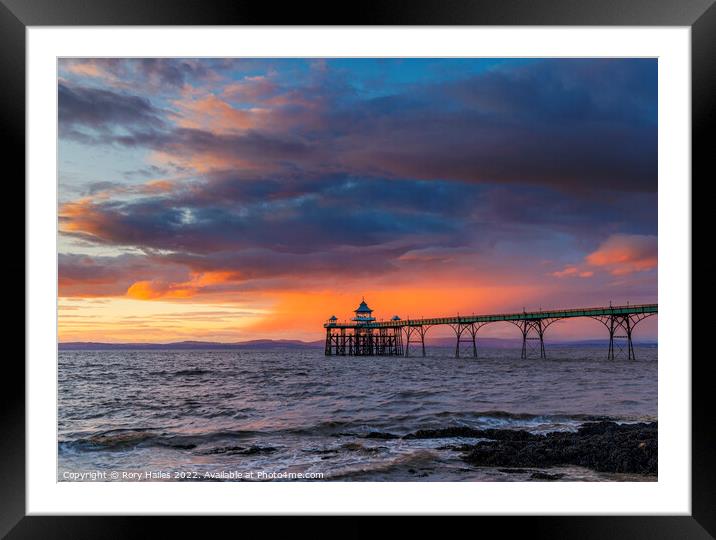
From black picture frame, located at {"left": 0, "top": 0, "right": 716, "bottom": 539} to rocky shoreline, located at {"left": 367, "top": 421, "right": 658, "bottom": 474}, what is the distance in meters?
1.55

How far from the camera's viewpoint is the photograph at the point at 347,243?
6.79 meters

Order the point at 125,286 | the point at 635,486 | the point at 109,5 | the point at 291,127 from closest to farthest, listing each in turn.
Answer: the point at 109,5, the point at 635,486, the point at 291,127, the point at 125,286

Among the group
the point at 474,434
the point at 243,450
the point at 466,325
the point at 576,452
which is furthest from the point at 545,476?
the point at 466,325

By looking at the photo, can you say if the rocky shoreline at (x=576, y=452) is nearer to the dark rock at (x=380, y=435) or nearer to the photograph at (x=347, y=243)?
the photograph at (x=347, y=243)

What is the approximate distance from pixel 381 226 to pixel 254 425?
9.14m

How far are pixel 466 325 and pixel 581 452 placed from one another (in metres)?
19.9

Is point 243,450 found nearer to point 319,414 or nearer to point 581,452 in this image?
point 319,414

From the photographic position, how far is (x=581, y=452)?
530cm

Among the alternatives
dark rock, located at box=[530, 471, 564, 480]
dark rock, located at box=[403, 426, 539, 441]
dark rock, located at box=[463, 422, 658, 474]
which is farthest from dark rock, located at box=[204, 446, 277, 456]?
dark rock, located at box=[530, 471, 564, 480]

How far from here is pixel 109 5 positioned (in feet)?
10.6

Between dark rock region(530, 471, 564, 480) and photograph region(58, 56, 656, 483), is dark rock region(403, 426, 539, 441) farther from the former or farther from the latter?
dark rock region(530, 471, 564, 480)

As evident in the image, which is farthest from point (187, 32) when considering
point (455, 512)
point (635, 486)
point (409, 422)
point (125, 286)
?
point (125, 286)

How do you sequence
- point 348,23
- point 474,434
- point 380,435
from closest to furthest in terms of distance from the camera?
point 348,23, point 474,434, point 380,435

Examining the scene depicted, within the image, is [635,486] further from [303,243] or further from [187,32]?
[303,243]
